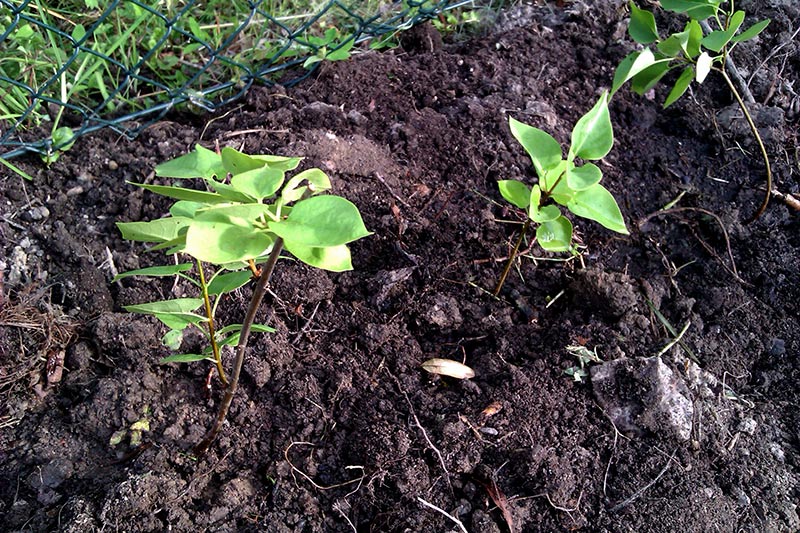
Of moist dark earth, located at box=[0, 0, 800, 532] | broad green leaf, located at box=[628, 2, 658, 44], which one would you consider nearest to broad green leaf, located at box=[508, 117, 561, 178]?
moist dark earth, located at box=[0, 0, 800, 532]

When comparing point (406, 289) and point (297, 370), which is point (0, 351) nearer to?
point (297, 370)

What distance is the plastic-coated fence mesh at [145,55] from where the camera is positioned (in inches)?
87.1

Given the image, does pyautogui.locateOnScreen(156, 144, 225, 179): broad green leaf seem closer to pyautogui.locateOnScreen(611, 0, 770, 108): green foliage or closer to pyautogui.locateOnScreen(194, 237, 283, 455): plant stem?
pyautogui.locateOnScreen(194, 237, 283, 455): plant stem

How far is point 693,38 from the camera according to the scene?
190 centimetres

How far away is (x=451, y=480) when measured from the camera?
1569mm

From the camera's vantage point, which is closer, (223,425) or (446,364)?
(223,425)

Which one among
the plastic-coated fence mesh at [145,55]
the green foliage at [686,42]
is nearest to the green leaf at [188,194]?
the green foliage at [686,42]

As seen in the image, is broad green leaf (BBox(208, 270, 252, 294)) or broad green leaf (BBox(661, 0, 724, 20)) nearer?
broad green leaf (BBox(208, 270, 252, 294))

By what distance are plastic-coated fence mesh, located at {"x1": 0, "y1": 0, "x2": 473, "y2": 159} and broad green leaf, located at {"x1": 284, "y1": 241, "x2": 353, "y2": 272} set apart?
1.40 metres

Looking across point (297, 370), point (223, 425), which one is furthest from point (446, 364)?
point (223, 425)

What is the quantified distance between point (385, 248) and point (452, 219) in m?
0.22

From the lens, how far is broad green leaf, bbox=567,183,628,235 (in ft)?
4.92

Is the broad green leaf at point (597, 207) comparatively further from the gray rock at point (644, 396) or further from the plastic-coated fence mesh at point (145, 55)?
the plastic-coated fence mesh at point (145, 55)

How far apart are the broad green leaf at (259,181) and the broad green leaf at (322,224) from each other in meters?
0.05
